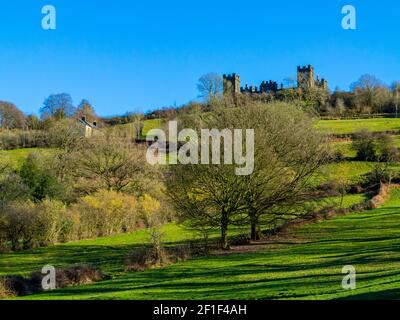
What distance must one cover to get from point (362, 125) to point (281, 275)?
73382mm

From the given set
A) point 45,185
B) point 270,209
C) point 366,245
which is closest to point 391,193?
point 270,209

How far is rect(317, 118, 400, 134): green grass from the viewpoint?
82875 millimetres

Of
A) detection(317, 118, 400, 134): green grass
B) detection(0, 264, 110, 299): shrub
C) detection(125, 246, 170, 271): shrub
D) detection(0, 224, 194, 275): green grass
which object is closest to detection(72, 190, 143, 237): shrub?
detection(0, 224, 194, 275): green grass

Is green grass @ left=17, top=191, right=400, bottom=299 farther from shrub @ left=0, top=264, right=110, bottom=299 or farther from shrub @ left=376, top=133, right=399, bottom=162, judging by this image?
shrub @ left=376, top=133, right=399, bottom=162

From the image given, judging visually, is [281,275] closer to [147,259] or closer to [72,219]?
[147,259]

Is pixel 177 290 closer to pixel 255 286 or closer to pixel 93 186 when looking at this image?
pixel 255 286

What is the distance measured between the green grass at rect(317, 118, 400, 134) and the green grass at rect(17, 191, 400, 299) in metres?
51.8

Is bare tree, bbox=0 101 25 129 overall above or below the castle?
below

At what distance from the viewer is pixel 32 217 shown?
38.1m

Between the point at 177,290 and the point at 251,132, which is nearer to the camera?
the point at 177,290

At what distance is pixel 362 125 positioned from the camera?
8681cm

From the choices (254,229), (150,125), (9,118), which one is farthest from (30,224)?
(9,118)

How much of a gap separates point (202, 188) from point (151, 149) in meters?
33.6
